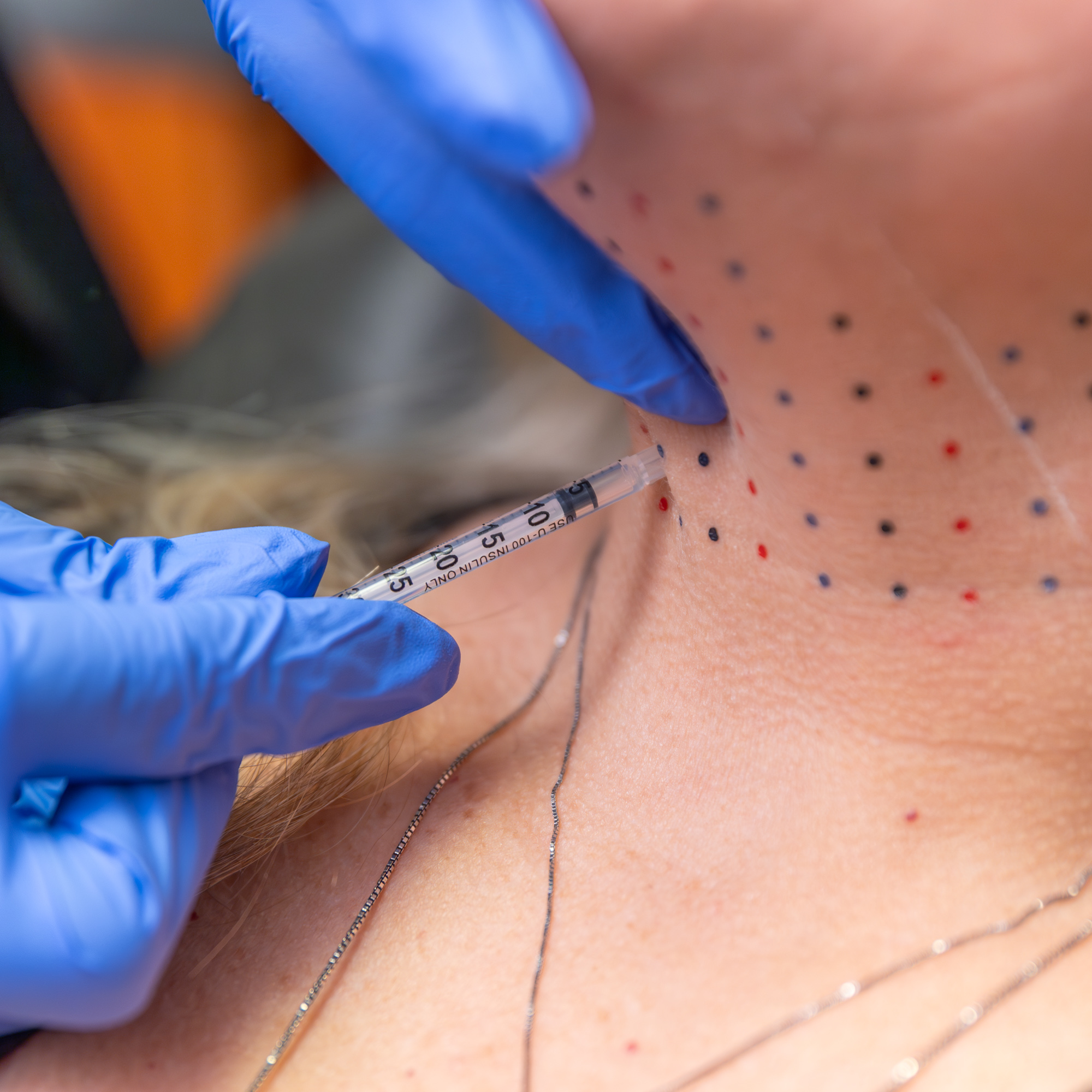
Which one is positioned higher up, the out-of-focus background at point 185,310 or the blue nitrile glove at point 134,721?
the out-of-focus background at point 185,310

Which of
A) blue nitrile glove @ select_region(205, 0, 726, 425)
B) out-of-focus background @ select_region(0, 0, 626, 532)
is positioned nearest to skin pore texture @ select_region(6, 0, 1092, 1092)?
blue nitrile glove @ select_region(205, 0, 726, 425)

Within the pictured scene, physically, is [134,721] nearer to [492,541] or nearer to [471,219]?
[492,541]

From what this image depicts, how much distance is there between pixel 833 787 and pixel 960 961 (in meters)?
0.19

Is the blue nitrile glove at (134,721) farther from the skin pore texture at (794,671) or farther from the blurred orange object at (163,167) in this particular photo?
the blurred orange object at (163,167)

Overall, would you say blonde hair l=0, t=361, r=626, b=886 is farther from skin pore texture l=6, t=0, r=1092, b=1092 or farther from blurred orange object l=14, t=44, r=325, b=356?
blurred orange object l=14, t=44, r=325, b=356

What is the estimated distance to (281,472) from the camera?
1830mm

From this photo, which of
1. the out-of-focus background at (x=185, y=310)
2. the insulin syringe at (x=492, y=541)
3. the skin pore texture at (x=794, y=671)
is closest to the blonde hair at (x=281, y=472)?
the out-of-focus background at (x=185, y=310)

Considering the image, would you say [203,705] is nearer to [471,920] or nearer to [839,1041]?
[471,920]

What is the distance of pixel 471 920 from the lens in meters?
1.01

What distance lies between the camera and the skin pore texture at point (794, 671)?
707mm

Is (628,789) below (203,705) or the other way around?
below

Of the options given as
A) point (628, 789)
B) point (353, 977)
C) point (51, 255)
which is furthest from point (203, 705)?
point (51, 255)

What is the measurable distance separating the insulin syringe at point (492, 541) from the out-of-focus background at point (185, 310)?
0.69 metres

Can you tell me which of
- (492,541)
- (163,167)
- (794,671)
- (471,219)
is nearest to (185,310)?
(163,167)
